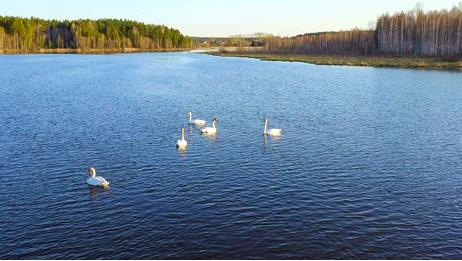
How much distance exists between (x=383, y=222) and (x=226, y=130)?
73.2 feet

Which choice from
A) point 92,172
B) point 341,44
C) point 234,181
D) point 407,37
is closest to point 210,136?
point 234,181

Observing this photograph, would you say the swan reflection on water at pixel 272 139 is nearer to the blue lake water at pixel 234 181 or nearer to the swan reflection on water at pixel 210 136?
the blue lake water at pixel 234 181

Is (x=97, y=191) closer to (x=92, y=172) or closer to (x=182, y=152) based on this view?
(x=92, y=172)

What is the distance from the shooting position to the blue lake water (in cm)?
2081

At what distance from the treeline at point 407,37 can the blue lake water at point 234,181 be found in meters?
78.1

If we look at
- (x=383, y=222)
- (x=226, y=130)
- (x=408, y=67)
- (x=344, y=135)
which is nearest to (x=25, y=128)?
(x=226, y=130)

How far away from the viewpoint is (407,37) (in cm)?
13925

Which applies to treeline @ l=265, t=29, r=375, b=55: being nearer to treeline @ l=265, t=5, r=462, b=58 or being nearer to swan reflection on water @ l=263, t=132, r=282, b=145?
treeline @ l=265, t=5, r=462, b=58

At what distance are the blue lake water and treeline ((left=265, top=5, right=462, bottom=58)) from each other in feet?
256

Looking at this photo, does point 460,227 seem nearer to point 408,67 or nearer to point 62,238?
point 62,238

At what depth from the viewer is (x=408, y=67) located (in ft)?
358

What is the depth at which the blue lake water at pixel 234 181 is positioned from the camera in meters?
20.8

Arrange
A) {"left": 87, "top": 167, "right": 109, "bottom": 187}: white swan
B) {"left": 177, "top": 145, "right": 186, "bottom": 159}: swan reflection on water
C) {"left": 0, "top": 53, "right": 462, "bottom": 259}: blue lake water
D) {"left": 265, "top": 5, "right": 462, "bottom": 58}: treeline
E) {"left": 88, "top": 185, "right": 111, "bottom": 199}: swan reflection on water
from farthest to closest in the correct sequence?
{"left": 265, "top": 5, "right": 462, "bottom": 58}: treeline
{"left": 177, "top": 145, "right": 186, "bottom": 159}: swan reflection on water
{"left": 87, "top": 167, "right": 109, "bottom": 187}: white swan
{"left": 88, "top": 185, "right": 111, "bottom": 199}: swan reflection on water
{"left": 0, "top": 53, "right": 462, "bottom": 259}: blue lake water

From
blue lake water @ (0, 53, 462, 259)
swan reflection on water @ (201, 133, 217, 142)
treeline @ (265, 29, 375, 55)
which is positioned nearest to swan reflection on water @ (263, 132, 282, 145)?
blue lake water @ (0, 53, 462, 259)
